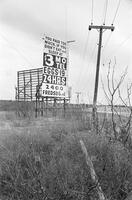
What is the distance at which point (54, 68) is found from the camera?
966cm

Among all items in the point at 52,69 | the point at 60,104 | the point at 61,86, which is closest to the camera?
the point at 52,69

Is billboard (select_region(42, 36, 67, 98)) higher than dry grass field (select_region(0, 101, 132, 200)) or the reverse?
higher

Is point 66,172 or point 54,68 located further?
point 54,68

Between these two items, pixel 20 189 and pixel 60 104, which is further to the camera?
pixel 60 104

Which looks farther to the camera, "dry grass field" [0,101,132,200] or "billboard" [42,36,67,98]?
"billboard" [42,36,67,98]

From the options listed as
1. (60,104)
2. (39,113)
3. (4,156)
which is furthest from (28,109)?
(4,156)

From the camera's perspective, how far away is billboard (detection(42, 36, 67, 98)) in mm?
9469

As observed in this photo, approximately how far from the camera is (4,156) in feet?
11.7

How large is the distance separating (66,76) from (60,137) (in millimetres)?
5708

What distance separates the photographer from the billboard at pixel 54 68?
9469mm

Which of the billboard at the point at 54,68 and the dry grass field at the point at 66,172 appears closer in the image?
the dry grass field at the point at 66,172

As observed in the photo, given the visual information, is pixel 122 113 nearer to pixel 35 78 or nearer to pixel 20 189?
pixel 20 189

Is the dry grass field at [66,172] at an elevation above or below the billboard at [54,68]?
below

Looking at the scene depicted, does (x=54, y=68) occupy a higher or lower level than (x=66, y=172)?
higher
